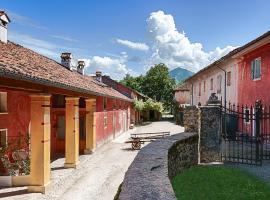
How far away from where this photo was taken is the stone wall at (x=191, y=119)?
1186 cm

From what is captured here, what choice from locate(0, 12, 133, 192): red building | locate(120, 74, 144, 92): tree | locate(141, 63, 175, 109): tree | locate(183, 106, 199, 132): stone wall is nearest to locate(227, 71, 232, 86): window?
locate(0, 12, 133, 192): red building

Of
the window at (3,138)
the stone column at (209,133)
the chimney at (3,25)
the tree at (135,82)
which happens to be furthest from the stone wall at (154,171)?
the tree at (135,82)

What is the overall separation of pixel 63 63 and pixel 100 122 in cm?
476

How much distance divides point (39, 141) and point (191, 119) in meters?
5.30

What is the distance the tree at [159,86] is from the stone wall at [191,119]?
2267 inches

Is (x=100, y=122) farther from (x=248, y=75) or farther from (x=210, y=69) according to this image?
(x=210, y=69)

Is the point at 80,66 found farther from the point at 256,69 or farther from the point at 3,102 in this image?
the point at 256,69

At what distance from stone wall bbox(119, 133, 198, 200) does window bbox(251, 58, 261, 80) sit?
9.14 meters

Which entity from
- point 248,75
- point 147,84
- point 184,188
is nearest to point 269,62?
point 248,75

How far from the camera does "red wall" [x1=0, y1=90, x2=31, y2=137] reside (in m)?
12.8

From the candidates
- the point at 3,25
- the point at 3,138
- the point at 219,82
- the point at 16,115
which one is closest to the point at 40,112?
the point at 3,138

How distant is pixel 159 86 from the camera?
71250 mm

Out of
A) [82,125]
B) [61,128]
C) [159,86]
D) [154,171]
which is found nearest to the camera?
[154,171]

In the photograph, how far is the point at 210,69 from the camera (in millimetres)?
28016
